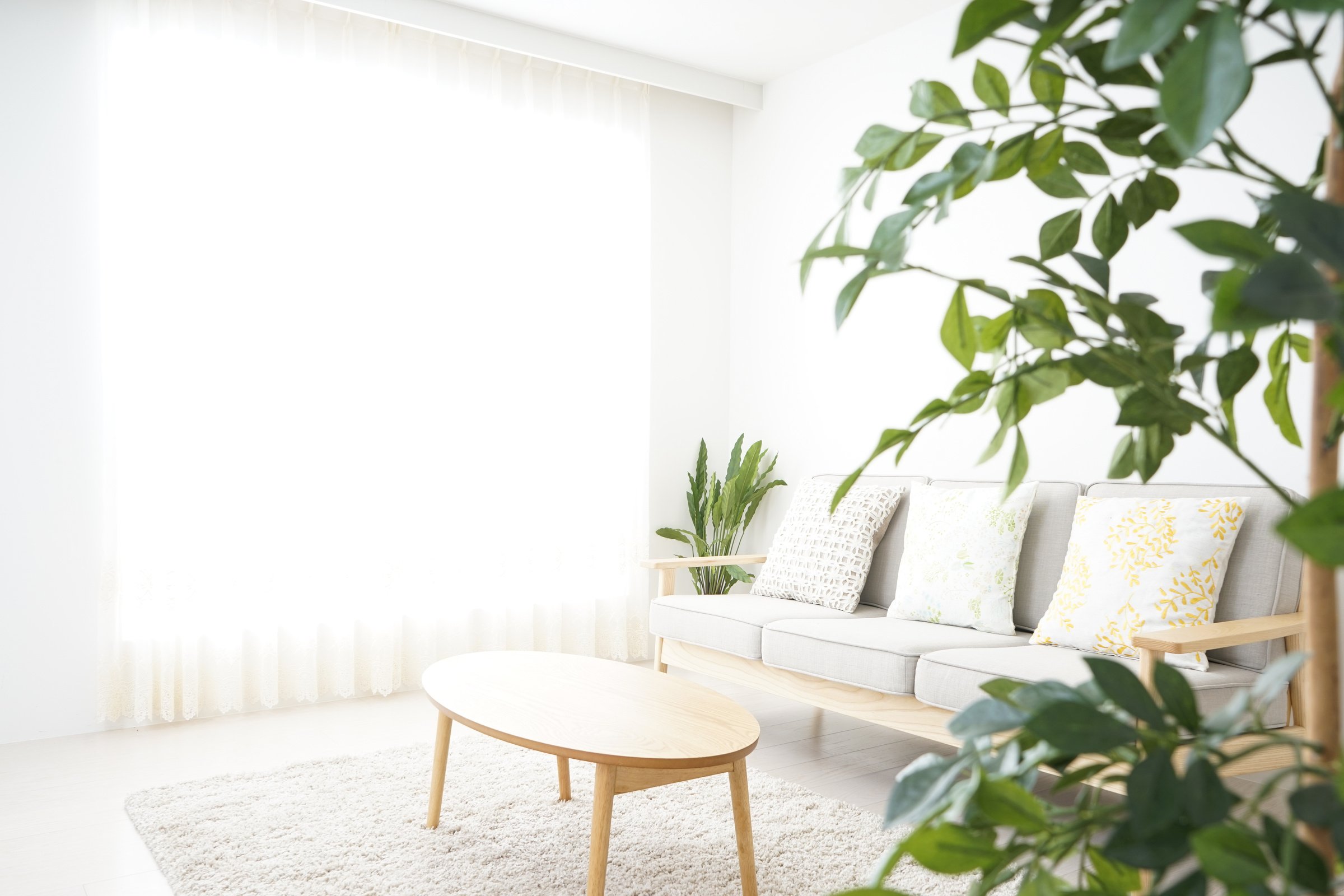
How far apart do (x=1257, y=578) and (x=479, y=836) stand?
225 cm

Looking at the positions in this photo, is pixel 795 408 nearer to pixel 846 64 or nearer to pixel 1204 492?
pixel 846 64

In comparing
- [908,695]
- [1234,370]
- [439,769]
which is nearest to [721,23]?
[908,695]

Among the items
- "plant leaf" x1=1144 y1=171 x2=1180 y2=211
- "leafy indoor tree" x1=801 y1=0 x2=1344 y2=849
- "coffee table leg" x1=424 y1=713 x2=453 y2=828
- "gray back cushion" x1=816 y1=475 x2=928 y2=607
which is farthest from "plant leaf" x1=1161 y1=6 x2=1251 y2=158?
"gray back cushion" x1=816 y1=475 x2=928 y2=607

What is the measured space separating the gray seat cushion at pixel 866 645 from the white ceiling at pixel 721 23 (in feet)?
8.35

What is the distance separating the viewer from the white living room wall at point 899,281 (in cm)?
321

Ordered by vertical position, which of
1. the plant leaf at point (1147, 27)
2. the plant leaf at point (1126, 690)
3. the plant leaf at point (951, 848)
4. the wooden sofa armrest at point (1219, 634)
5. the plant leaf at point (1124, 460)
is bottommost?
the wooden sofa armrest at point (1219, 634)

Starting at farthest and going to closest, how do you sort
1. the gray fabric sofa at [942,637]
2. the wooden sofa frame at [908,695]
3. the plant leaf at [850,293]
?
1. the gray fabric sofa at [942,637]
2. the wooden sofa frame at [908,695]
3. the plant leaf at [850,293]

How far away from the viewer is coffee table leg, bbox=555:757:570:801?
2.84 metres

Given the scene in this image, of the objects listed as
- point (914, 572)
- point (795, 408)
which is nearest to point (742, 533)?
point (795, 408)

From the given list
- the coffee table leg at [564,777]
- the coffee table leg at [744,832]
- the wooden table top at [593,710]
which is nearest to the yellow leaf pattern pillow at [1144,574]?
the wooden table top at [593,710]

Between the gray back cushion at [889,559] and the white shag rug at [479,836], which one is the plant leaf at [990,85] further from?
→ the gray back cushion at [889,559]

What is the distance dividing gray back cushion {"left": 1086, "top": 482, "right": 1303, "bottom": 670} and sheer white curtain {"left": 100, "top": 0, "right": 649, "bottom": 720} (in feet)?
8.79

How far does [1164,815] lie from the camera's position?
0.42 m

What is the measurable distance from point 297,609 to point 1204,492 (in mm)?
3263
